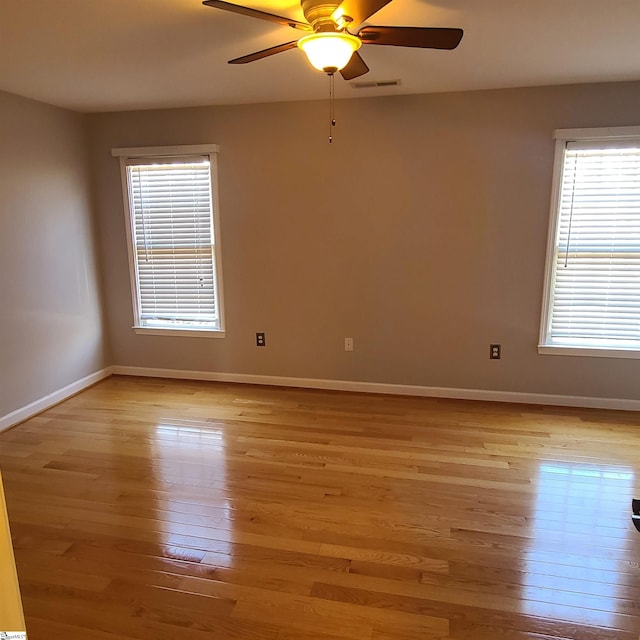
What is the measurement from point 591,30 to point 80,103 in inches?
140

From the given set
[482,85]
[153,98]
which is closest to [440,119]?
[482,85]

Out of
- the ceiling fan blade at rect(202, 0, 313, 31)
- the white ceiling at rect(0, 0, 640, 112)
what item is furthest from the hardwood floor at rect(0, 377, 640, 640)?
the white ceiling at rect(0, 0, 640, 112)

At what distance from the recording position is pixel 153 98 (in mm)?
3752

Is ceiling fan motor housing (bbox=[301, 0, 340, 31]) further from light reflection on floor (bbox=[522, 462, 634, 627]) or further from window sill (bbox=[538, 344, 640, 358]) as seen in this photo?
window sill (bbox=[538, 344, 640, 358])

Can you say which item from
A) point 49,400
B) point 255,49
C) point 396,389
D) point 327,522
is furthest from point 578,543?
point 49,400

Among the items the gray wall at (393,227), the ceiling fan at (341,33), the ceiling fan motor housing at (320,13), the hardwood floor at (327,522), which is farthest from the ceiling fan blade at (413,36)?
the hardwood floor at (327,522)

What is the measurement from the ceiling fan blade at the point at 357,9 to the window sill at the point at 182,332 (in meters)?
A: 2.95

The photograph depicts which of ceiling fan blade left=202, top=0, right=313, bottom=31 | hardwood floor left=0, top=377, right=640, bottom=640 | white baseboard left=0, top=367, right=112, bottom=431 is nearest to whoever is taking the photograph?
ceiling fan blade left=202, top=0, right=313, bottom=31

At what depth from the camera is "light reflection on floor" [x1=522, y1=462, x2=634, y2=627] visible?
190cm

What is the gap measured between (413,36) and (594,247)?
240cm

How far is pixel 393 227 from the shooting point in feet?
12.8

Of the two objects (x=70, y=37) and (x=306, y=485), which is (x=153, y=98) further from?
(x=306, y=485)

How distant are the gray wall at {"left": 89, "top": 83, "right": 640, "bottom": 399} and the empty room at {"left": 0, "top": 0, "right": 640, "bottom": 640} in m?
0.02

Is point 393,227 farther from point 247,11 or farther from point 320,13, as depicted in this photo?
point 247,11
